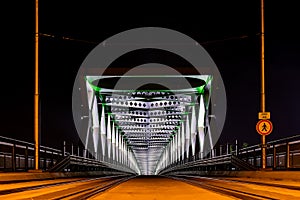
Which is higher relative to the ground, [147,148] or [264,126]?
[264,126]

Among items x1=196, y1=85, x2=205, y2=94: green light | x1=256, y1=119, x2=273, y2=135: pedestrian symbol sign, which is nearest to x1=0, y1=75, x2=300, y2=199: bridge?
x1=196, y1=85, x2=205, y2=94: green light

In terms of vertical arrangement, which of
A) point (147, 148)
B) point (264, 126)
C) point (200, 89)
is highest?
point (200, 89)

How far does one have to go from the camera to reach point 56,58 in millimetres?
32500

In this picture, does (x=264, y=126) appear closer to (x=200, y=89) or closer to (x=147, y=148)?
(x=200, y=89)

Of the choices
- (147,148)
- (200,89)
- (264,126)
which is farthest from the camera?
(147,148)

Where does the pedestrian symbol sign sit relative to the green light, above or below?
below

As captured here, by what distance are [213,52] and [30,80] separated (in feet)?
42.0

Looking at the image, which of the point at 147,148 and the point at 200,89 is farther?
the point at 147,148

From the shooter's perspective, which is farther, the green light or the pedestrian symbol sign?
the green light

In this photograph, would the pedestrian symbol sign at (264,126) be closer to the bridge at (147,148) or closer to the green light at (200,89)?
the bridge at (147,148)

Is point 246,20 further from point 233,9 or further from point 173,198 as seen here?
point 173,198

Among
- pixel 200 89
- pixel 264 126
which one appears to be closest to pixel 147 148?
pixel 200 89

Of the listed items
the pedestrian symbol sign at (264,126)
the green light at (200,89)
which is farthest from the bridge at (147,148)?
the pedestrian symbol sign at (264,126)

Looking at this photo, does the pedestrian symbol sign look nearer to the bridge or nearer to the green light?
the bridge
